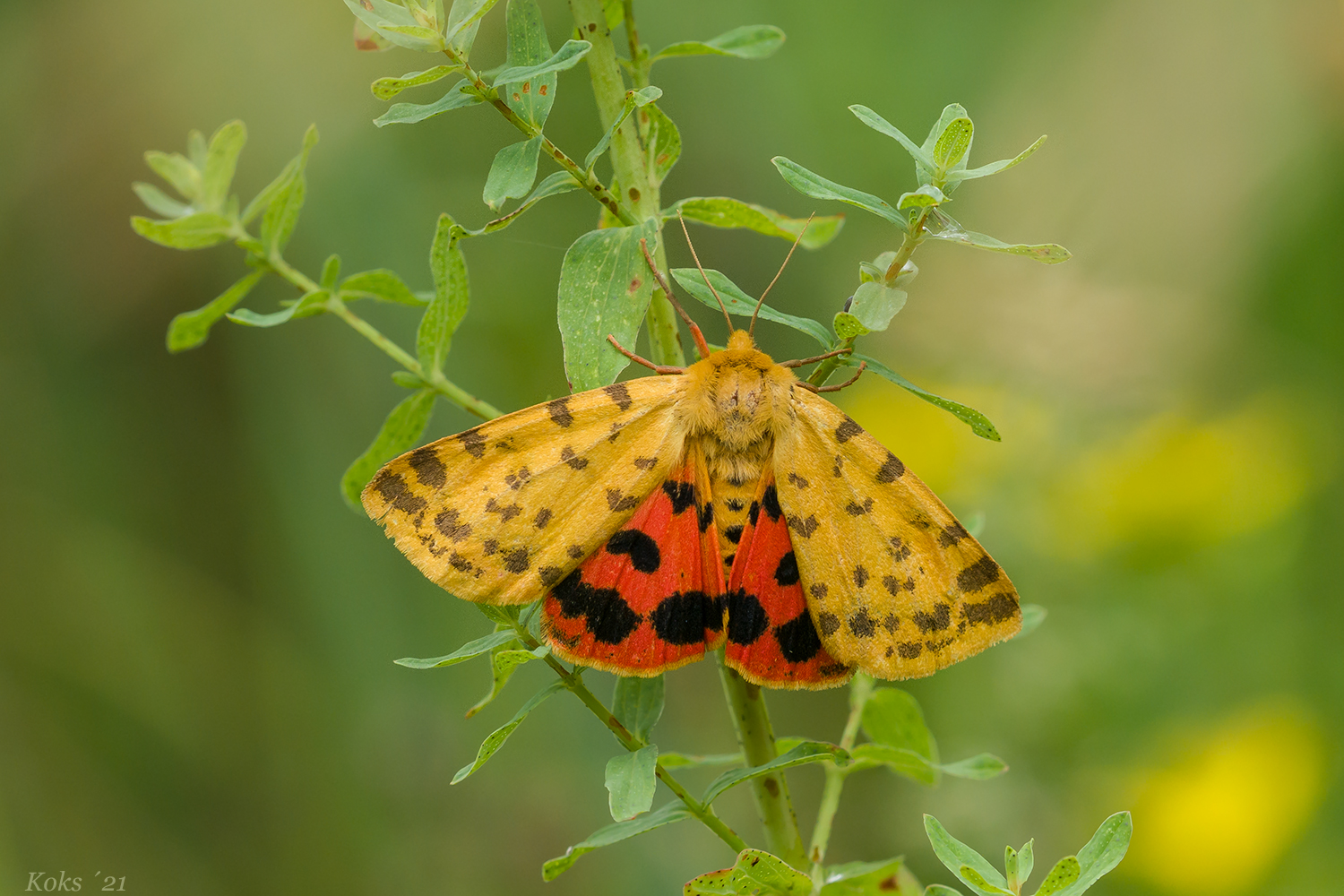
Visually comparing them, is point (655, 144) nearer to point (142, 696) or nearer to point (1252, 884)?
point (1252, 884)

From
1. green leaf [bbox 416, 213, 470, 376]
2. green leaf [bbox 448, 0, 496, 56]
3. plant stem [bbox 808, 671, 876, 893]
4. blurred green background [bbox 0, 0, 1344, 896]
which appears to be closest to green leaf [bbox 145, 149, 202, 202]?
green leaf [bbox 416, 213, 470, 376]

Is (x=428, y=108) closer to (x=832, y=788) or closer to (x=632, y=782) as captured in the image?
(x=632, y=782)

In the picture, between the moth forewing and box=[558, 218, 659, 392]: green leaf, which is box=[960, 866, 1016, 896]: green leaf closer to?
the moth forewing

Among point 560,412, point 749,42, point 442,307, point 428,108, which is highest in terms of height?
point 749,42

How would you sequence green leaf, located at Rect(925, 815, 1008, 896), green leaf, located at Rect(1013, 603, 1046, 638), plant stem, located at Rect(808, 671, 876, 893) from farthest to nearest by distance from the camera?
green leaf, located at Rect(1013, 603, 1046, 638)
plant stem, located at Rect(808, 671, 876, 893)
green leaf, located at Rect(925, 815, 1008, 896)

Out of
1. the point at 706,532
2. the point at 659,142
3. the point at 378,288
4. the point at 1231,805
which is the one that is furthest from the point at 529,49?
the point at 1231,805

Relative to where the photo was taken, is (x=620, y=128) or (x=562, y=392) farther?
(x=562, y=392)

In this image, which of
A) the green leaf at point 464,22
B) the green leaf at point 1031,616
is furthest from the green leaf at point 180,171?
the green leaf at point 1031,616

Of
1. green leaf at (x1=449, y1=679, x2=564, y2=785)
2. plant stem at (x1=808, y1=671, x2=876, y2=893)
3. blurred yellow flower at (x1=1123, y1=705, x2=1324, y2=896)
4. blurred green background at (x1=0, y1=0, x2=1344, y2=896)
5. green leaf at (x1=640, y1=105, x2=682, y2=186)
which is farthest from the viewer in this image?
blurred green background at (x1=0, y1=0, x2=1344, y2=896)
